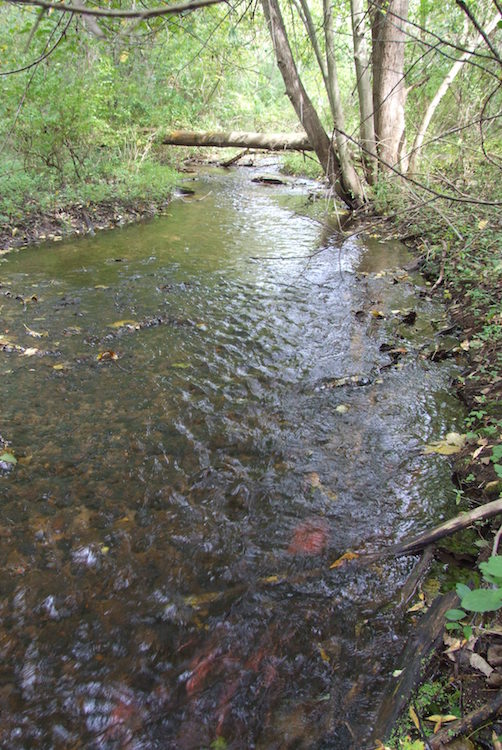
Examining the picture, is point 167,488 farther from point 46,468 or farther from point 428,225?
point 428,225

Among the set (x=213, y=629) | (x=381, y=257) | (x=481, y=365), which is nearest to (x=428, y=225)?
(x=381, y=257)

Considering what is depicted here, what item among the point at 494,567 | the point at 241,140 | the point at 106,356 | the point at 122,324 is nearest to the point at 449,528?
the point at 494,567

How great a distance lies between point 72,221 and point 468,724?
9.80 m

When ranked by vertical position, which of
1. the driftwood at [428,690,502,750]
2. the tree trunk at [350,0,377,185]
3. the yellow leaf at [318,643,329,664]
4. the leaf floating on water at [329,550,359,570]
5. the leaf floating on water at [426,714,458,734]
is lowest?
the yellow leaf at [318,643,329,664]

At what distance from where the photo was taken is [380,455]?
3336 millimetres

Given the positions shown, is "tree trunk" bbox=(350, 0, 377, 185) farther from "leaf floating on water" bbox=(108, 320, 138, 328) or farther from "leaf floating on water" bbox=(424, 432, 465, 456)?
"leaf floating on water" bbox=(424, 432, 465, 456)

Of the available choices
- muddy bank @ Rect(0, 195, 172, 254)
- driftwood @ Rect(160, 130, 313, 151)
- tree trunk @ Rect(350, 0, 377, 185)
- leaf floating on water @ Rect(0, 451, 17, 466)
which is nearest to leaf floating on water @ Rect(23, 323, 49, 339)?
leaf floating on water @ Rect(0, 451, 17, 466)

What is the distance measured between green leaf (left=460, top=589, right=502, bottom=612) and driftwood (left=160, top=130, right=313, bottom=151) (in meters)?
11.2

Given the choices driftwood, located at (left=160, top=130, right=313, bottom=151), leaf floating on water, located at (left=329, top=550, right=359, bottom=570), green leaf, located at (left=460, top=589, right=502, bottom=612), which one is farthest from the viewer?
driftwood, located at (left=160, top=130, right=313, bottom=151)

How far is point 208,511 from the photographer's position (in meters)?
2.88

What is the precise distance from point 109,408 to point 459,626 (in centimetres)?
292

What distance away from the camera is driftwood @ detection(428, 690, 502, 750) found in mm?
1535

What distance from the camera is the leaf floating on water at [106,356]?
182 inches

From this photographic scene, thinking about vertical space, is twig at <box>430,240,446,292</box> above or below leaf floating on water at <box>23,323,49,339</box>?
above
